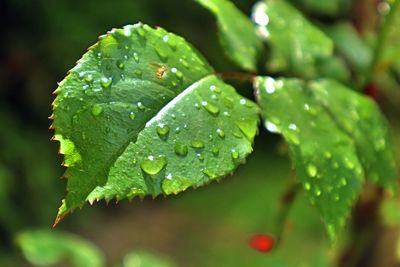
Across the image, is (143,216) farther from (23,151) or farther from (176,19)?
(176,19)

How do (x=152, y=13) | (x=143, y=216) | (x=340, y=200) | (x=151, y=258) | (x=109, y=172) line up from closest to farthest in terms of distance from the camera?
1. (x=109, y=172)
2. (x=340, y=200)
3. (x=151, y=258)
4. (x=152, y=13)
5. (x=143, y=216)

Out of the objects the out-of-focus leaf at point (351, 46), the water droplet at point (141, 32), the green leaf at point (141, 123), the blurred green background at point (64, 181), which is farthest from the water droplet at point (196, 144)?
the blurred green background at point (64, 181)

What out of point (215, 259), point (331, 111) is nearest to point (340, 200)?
point (331, 111)

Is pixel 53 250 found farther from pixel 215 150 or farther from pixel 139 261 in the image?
pixel 215 150

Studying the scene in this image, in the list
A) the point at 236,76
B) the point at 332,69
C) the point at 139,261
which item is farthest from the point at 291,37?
the point at 139,261

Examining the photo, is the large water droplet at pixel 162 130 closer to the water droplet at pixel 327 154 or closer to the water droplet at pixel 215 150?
the water droplet at pixel 215 150

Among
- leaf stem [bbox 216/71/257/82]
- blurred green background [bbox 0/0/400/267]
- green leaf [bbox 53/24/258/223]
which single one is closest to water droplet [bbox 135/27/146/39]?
green leaf [bbox 53/24/258/223]
